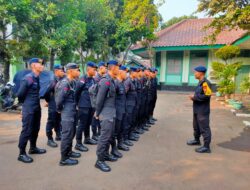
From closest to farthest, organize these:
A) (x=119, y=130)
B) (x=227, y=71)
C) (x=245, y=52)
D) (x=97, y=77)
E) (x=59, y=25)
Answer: (x=119, y=130), (x=97, y=77), (x=59, y=25), (x=227, y=71), (x=245, y=52)

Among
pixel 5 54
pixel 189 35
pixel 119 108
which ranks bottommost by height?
pixel 119 108

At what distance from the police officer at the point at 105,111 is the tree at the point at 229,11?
4107 mm

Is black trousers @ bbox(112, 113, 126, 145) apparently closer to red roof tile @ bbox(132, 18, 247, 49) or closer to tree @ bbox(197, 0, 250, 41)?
tree @ bbox(197, 0, 250, 41)

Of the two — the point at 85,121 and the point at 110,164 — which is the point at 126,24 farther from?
the point at 110,164

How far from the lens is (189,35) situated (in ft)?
64.8

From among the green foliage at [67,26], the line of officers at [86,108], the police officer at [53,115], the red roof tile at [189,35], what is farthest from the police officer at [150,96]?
the red roof tile at [189,35]

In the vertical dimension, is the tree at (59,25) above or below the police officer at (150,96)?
above

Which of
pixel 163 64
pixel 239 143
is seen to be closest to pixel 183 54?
pixel 163 64

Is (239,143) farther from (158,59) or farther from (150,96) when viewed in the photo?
(158,59)

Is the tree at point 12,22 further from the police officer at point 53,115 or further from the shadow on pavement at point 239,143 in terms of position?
the shadow on pavement at point 239,143

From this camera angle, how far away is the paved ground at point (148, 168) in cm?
394

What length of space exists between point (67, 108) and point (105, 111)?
0.68 m

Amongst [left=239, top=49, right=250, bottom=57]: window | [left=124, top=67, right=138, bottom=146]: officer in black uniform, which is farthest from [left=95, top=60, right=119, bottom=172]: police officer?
[left=239, top=49, right=250, bottom=57]: window

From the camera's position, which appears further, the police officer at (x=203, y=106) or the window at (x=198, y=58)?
the window at (x=198, y=58)
